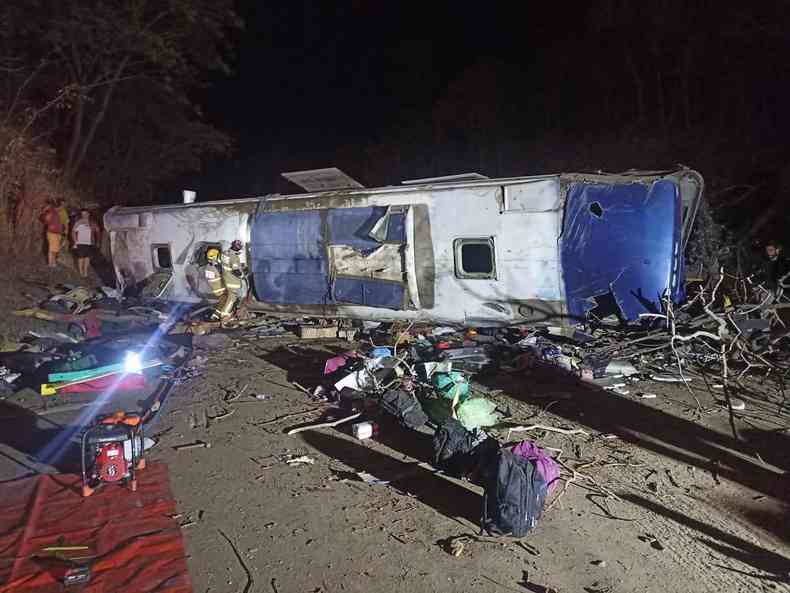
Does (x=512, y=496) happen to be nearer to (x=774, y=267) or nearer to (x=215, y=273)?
(x=774, y=267)

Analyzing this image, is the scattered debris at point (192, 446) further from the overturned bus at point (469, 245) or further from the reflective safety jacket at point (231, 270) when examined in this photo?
the reflective safety jacket at point (231, 270)

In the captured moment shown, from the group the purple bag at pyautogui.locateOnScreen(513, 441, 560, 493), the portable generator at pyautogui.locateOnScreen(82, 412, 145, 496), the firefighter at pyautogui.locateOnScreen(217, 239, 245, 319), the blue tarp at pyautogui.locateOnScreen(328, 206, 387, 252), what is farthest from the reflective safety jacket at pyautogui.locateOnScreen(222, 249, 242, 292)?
the purple bag at pyautogui.locateOnScreen(513, 441, 560, 493)

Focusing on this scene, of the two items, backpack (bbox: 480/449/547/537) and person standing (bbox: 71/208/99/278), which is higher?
person standing (bbox: 71/208/99/278)

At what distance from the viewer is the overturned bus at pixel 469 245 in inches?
294

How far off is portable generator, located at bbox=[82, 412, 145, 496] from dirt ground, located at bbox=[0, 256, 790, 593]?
0.46 metres

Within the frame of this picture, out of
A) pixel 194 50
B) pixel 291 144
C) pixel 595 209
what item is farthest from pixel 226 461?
pixel 291 144

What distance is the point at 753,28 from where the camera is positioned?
45.8 ft

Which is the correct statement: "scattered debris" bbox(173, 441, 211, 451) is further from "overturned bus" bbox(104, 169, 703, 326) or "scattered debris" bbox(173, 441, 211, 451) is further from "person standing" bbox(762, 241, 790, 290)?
"person standing" bbox(762, 241, 790, 290)

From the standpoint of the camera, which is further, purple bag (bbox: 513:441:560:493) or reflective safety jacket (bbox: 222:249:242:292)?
reflective safety jacket (bbox: 222:249:242:292)

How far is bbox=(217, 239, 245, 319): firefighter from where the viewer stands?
10.0 m

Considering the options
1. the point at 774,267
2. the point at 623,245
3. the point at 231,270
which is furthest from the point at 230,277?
the point at 774,267

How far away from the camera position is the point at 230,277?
1007 cm

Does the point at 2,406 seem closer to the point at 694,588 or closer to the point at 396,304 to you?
the point at 396,304

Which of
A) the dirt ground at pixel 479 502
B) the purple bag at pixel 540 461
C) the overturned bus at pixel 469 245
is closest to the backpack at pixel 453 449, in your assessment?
the dirt ground at pixel 479 502
